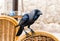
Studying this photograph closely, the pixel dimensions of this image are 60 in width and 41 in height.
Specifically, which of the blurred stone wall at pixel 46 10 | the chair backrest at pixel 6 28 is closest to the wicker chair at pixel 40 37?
the chair backrest at pixel 6 28

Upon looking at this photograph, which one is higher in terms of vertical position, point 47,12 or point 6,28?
point 6,28

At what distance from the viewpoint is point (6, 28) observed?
1.44 m

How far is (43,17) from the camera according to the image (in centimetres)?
317

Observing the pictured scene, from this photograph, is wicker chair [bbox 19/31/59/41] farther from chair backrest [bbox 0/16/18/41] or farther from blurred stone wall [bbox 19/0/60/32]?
blurred stone wall [bbox 19/0/60/32]

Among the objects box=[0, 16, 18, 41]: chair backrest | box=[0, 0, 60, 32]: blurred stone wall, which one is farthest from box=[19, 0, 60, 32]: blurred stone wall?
box=[0, 16, 18, 41]: chair backrest

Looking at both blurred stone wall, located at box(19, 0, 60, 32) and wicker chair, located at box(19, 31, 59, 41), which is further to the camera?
blurred stone wall, located at box(19, 0, 60, 32)

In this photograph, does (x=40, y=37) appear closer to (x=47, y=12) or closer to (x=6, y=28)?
(x=6, y=28)

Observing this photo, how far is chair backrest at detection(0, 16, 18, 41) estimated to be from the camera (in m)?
1.43

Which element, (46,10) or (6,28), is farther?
(46,10)

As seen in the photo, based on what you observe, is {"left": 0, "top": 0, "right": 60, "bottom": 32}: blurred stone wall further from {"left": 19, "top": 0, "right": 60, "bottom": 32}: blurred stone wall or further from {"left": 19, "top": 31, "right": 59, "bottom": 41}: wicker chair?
{"left": 19, "top": 31, "right": 59, "bottom": 41}: wicker chair

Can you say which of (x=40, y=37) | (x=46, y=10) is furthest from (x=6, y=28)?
(x=46, y=10)

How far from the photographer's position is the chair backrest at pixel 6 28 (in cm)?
143

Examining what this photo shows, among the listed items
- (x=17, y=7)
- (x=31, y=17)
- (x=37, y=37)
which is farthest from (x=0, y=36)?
(x=17, y=7)

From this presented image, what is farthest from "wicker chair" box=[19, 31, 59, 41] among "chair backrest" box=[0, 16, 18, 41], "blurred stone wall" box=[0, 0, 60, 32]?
"blurred stone wall" box=[0, 0, 60, 32]
